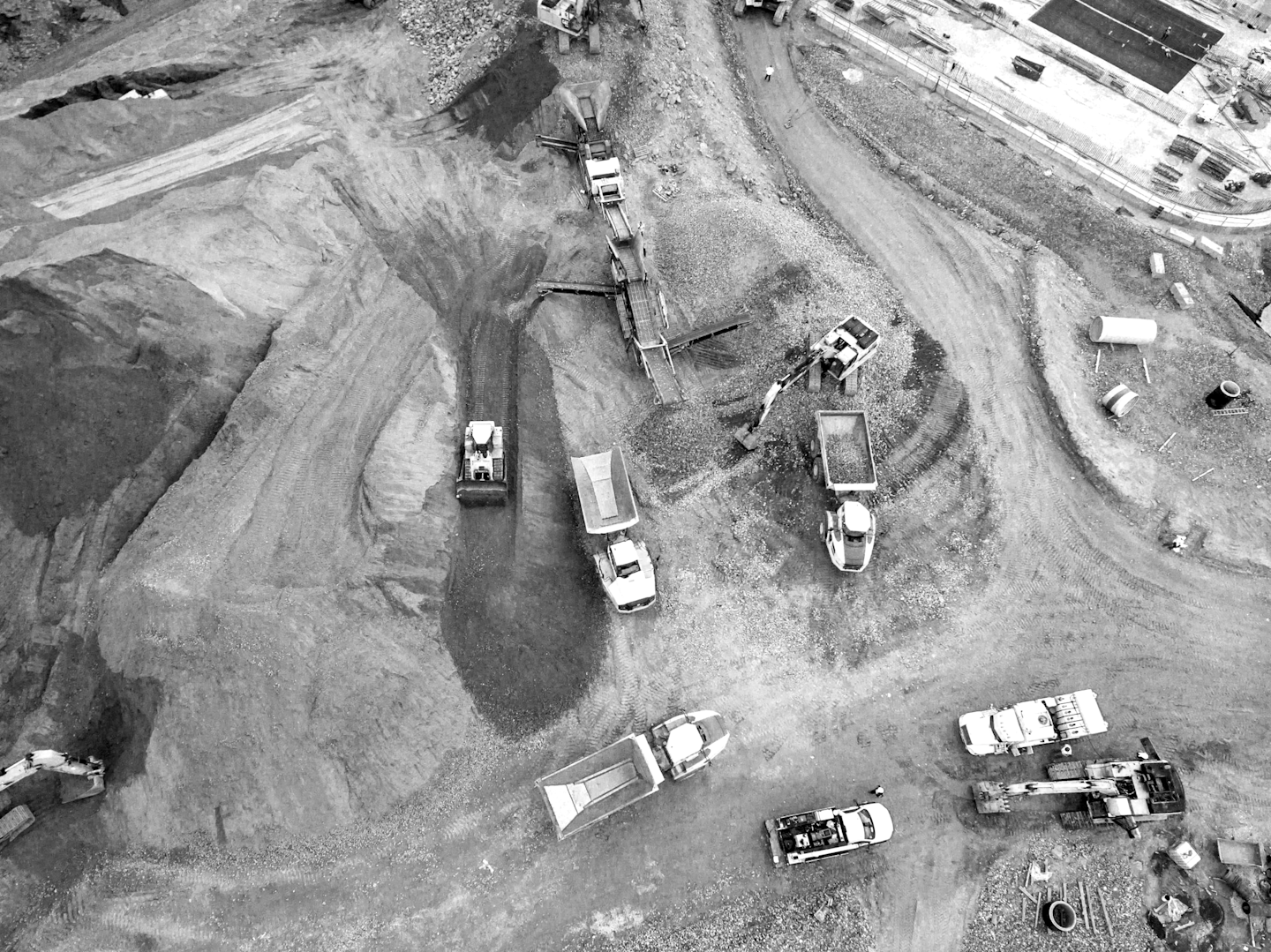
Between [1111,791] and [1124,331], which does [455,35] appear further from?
[1111,791]

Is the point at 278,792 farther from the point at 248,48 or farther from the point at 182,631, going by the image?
the point at 248,48

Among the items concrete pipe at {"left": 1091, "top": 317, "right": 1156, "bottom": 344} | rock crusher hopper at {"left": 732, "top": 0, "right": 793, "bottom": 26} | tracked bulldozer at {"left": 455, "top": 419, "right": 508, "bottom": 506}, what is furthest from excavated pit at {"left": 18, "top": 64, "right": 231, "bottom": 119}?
concrete pipe at {"left": 1091, "top": 317, "right": 1156, "bottom": 344}

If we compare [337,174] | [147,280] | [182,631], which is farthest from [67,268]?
[182,631]

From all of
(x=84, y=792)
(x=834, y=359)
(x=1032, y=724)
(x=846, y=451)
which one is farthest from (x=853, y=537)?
(x=84, y=792)

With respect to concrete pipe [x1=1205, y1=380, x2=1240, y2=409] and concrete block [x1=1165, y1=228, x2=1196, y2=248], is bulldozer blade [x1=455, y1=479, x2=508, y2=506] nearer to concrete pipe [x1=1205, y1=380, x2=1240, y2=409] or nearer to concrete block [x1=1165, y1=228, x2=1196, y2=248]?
concrete pipe [x1=1205, y1=380, x2=1240, y2=409]

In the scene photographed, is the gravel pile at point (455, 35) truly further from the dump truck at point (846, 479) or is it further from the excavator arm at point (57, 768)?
the excavator arm at point (57, 768)
